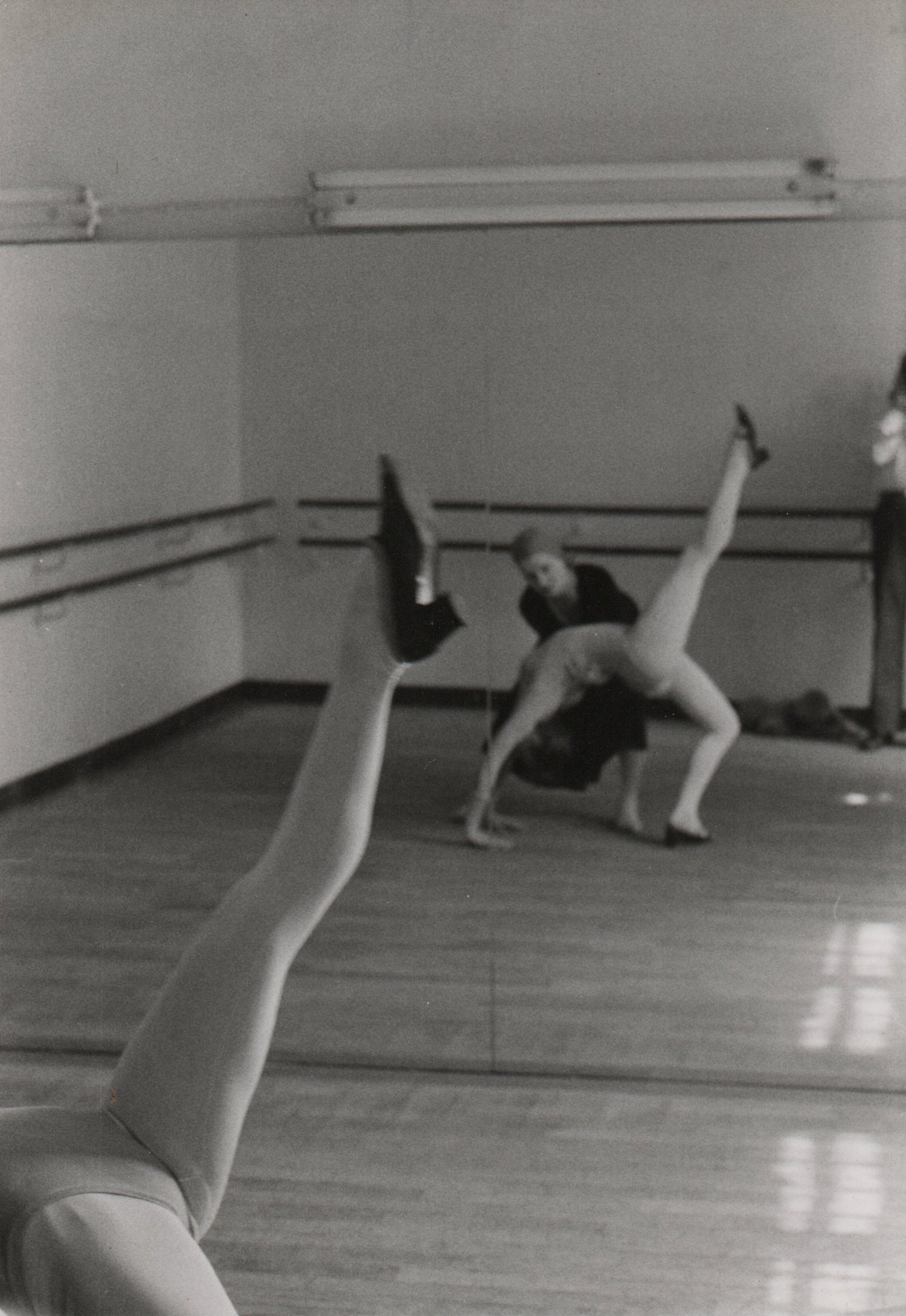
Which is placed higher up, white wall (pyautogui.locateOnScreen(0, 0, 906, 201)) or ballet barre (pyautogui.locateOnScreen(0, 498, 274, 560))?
white wall (pyautogui.locateOnScreen(0, 0, 906, 201))

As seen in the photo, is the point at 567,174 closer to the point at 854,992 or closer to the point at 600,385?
the point at 600,385

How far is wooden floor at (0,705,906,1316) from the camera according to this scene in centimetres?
328

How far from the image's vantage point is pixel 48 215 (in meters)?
3.92

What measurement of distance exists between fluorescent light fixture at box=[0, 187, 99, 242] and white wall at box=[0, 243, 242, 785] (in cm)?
4

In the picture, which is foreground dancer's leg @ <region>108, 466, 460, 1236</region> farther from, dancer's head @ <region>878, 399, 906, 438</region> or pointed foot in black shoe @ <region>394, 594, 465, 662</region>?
dancer's head @ <region>878, 399, 906, 438</region>

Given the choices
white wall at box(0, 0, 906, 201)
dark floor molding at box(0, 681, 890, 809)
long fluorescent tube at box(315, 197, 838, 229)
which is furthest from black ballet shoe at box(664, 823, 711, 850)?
white wall at box(0, 0, 906, 201)

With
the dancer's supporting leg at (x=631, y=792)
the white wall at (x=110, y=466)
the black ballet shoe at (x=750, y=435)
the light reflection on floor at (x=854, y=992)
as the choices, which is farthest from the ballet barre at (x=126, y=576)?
the light reflection on floor at (x=854, y=992)

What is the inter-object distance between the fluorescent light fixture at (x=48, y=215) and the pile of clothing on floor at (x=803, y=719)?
183 cm

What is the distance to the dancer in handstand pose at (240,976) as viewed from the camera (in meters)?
1.76

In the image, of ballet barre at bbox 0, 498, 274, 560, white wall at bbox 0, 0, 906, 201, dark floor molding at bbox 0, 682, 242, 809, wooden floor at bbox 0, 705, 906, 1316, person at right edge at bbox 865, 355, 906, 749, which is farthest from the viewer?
dark floor molding at bbox 0, 682, 242, 809

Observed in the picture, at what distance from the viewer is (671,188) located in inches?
144

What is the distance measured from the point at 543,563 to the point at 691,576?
1.07 ft

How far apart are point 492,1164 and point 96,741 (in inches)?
58.9

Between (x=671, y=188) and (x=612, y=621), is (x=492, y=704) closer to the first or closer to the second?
(x=612, y=621)
